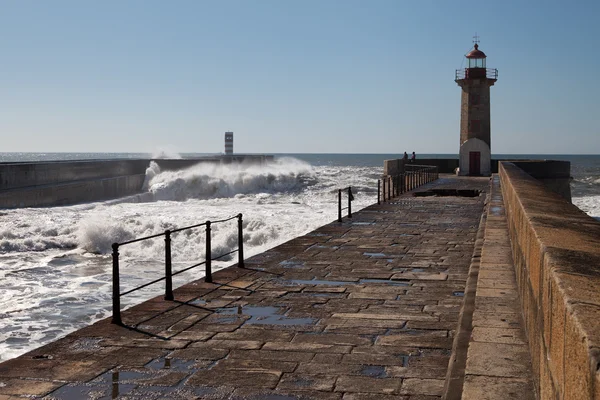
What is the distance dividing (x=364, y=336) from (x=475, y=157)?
31723mm

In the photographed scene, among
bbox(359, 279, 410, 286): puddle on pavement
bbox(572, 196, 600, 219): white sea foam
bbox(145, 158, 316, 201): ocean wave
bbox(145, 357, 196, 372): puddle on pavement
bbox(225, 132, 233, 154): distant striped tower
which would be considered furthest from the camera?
bbox(225, 132, 233, 154): distant striped tower

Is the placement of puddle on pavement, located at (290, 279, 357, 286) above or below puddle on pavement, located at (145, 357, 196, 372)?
above

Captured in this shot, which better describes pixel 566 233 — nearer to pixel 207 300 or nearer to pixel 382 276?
pixel 207 300

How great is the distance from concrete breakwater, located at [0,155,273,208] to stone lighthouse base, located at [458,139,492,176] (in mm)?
19041

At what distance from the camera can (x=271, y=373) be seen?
455 centimetres

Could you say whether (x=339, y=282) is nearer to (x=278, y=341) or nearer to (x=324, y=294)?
(x=324, y=294)

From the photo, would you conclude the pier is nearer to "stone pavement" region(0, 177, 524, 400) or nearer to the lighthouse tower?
"stone pavement" region(0, 177, 524, 400)

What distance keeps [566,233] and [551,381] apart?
1.26 m

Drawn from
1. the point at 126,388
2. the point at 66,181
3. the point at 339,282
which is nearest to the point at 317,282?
the point at 339,282

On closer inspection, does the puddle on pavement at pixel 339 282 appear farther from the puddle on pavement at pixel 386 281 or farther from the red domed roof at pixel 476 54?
the red domed roof at pixel 476 54

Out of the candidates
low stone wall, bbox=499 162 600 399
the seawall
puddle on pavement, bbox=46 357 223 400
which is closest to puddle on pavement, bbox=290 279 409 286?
puddle on pavement, bbox=46 357 223 400

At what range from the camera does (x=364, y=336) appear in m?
5.42

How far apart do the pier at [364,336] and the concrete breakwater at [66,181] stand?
67.7ft

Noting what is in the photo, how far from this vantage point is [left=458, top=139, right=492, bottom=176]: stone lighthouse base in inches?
1401
